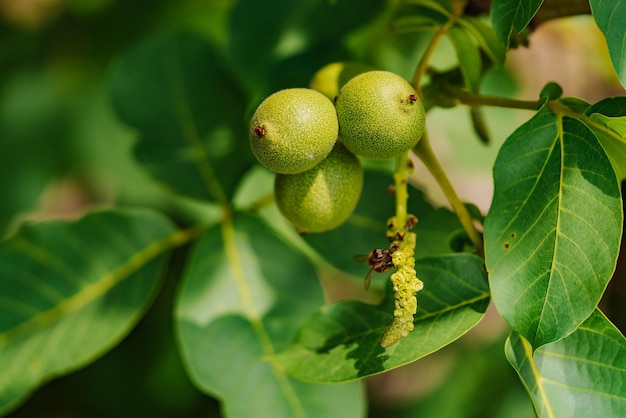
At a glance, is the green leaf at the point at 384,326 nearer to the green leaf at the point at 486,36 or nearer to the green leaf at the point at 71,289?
the green leaf at the point at 486,36

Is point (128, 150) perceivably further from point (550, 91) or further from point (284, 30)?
point (550, 91)

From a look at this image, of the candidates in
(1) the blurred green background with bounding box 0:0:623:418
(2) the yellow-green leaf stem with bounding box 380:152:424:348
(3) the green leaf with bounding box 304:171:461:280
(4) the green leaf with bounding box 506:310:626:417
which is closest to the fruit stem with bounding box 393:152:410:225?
(2) the yellow-green leaf stem with bounding box 380:152:424:348

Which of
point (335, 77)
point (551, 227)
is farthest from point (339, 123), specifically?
point (551, 227)

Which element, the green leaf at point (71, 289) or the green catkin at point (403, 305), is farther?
the green leaf at point (71, 289)

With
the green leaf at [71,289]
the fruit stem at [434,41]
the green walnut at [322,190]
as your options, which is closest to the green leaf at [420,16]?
the fruit stem at [434,41]

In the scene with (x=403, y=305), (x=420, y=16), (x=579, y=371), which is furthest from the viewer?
(x=420, y=16)

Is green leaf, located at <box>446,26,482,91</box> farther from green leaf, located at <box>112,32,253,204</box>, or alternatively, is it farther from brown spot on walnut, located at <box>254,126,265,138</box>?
green leaf, located at <box>112,32,253,204</box>

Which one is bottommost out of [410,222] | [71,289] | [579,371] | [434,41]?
[579,371]
